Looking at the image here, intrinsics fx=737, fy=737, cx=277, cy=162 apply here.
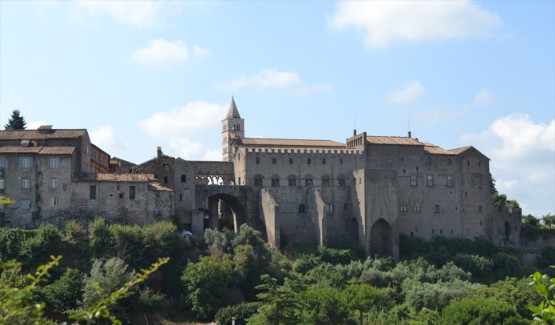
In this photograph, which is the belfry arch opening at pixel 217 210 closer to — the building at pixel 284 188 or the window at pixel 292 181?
the building at pixel 284 188

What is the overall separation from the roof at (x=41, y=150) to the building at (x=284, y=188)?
0.36ft

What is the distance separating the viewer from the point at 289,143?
67.9 m

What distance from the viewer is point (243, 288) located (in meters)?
51.0

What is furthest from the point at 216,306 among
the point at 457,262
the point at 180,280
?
the point at 457,262

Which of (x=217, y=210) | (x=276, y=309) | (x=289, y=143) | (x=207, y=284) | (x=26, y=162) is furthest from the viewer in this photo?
(x=289, y=143)

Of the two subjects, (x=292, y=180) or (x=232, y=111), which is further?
(x=232, y=111)

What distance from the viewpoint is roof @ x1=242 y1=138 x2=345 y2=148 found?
66625 mm

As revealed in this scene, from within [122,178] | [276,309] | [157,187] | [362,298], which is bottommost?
[362,298]

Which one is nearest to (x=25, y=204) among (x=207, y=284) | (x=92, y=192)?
(x=92, y=192)

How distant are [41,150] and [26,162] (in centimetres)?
134

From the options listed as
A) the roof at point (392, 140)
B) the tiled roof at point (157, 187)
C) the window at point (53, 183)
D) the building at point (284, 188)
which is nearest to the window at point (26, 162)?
the building at point (284, 188)

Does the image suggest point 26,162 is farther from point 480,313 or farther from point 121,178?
point 480,313

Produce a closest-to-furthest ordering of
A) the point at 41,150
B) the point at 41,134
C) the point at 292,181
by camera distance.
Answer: the point at 41,150, the point at 41,134, the point at 292,181

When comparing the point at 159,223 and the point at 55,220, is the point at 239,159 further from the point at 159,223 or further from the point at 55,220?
the point at 55,220
